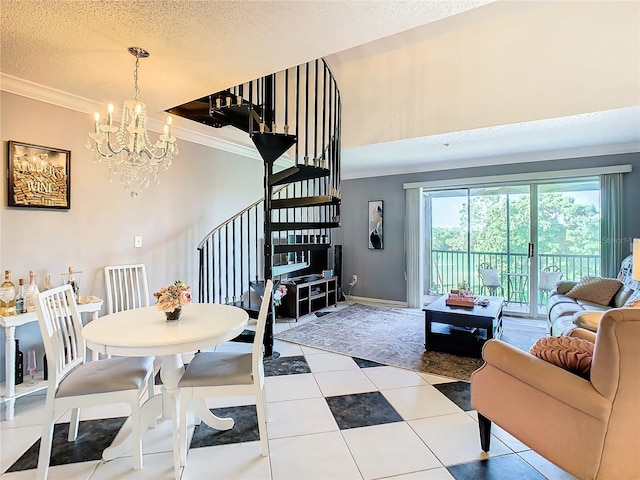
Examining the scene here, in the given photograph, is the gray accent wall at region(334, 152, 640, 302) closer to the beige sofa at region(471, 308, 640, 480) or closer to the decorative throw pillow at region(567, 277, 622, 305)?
the decorative throw pillow at region(567, 277, 622, 305)

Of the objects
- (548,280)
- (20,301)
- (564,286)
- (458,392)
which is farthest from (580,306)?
(20,301)

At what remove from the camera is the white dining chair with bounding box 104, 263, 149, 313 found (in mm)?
3046

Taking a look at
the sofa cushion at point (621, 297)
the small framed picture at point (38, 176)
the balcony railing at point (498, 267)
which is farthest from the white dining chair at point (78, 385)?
the balcony railing at point (498, 267)

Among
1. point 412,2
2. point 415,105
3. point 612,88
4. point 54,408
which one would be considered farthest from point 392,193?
point 54,408

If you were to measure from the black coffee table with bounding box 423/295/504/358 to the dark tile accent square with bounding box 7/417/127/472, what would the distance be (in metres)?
2.78

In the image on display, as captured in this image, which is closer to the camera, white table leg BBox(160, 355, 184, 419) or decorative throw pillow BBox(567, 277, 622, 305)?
white table leg BBox(160, 355, 184, 419)

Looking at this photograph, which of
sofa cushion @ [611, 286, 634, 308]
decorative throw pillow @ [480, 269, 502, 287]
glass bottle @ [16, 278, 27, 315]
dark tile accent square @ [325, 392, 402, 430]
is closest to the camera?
dark tile accent square @ [325, 392, 402, 430]

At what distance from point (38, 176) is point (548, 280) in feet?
19.6

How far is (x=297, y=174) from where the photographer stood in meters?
3.11

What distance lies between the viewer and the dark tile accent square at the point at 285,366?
2.93 meters

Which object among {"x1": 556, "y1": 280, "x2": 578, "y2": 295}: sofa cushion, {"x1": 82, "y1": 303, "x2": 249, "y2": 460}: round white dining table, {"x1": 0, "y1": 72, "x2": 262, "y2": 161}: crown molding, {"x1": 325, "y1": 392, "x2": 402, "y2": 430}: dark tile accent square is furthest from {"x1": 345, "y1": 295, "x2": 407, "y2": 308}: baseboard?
{"x1": 82, "y1": 303, "x2": 249, "y2": 460}: round white dining table

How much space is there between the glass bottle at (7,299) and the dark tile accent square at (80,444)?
2.76 ft

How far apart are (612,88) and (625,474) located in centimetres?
294

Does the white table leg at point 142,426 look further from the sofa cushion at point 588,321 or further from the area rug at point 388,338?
the sofa cushion at point 588,321
